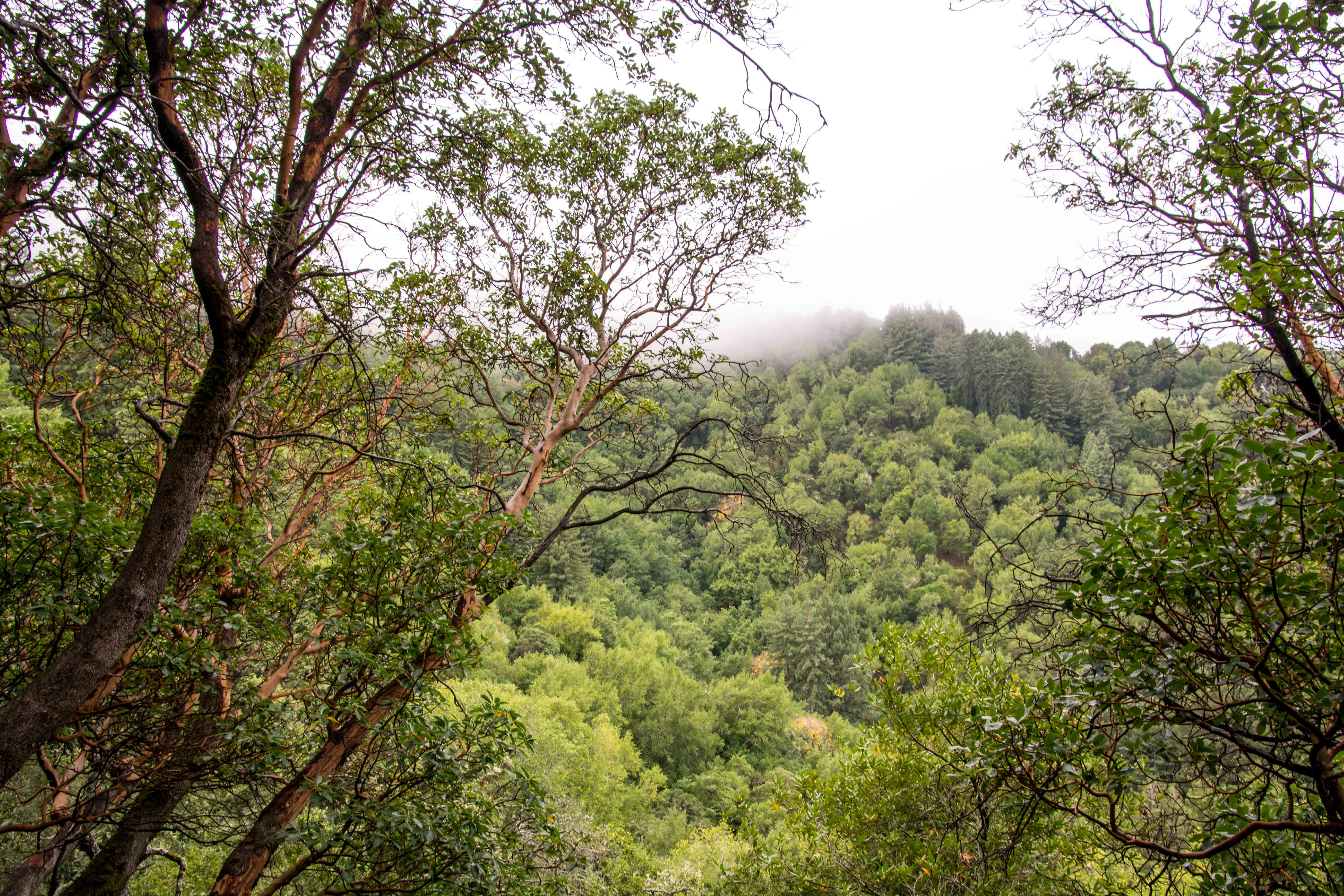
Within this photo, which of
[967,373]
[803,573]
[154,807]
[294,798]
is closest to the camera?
[294,798]

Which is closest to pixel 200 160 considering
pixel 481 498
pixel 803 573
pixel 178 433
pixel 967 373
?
pixel 178 433

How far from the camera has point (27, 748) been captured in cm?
209

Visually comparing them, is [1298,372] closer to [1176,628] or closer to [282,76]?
[1176,628]

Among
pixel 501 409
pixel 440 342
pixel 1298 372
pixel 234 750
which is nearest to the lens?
pixel 1298 372

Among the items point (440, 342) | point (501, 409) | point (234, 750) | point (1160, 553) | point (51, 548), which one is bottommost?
point (234, 750)

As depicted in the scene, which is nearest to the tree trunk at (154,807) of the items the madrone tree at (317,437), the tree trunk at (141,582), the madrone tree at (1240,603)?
the madrone tree at (317,437)

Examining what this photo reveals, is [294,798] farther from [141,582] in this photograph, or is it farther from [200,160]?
[200,160]

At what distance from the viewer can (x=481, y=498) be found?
4.68 m

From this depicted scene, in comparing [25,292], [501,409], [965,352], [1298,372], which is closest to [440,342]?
[501,409]

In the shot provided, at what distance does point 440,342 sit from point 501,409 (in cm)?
130

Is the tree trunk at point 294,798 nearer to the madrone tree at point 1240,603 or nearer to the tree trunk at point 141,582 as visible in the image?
the tree trunk at point 141,582

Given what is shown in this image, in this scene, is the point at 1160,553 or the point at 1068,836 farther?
the point at 1068,836

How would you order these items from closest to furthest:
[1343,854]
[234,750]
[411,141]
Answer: [1343,854] → [234,750] → [411,141]

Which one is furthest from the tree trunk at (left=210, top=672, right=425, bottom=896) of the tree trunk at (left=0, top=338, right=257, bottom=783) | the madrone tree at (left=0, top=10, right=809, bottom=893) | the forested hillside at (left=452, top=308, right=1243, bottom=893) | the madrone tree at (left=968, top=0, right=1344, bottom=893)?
the madrone tree at (left=968, top=0, right=1344, bottom=893)
